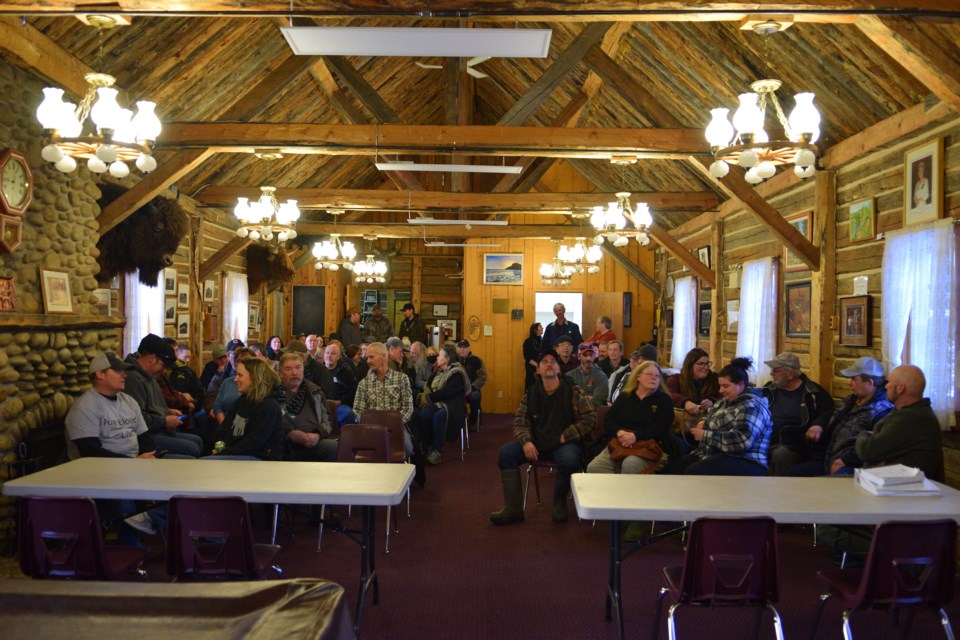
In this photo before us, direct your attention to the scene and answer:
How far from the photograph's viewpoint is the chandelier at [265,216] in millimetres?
7348

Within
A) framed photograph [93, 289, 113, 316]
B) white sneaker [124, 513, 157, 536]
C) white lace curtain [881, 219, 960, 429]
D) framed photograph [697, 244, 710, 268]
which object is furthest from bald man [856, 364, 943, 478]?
framed photograph [93, 289, 113, 316]

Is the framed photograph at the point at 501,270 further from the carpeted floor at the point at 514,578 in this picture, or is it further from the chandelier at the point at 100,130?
the chandelier at the point at 100,130

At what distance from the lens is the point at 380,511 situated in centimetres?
616

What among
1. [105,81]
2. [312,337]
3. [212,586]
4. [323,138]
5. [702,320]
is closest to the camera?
[212,586]

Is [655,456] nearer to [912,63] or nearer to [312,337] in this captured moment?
[912,63]

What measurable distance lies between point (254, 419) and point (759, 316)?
5.84 metres

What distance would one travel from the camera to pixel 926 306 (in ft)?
17.3

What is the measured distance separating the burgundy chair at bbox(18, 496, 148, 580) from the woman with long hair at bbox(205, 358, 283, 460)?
178 cm

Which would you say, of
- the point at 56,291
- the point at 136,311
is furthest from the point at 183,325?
the point at 56,291

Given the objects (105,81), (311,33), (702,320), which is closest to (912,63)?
(311,33)

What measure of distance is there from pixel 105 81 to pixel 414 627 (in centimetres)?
350

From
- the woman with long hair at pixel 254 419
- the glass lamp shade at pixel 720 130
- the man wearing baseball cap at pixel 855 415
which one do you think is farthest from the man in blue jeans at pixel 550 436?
the glass lamp shade at pixel 720 130

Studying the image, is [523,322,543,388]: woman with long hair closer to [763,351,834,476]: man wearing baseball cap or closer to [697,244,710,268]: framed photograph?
[697,244,710,268]: framed photograph

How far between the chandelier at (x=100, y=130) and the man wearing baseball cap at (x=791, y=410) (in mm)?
4986
